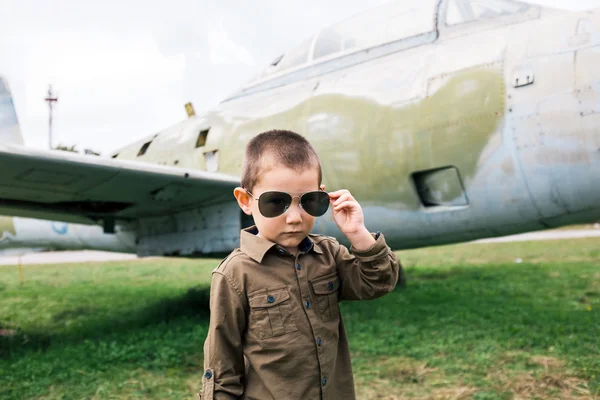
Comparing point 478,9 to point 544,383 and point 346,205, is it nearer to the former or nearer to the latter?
point 544,383

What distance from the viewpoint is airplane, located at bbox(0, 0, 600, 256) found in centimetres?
345

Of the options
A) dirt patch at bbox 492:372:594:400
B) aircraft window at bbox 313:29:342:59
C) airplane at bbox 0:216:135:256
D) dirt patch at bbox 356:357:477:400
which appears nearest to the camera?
dirt patch at bbox 492:372:594:400

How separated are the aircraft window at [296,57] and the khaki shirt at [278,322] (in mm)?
4039

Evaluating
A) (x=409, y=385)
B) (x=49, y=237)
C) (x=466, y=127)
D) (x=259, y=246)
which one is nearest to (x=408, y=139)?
(x=466, y=127)

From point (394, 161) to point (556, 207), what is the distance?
122cm

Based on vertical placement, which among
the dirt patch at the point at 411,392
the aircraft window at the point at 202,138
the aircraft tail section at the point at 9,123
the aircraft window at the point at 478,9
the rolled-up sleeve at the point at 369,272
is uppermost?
the aircraft window at the point at 478,9

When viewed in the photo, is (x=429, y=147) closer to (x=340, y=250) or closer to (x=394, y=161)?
(x=394, y=161)

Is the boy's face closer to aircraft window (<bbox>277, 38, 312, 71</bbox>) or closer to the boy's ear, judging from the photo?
the boy's ear

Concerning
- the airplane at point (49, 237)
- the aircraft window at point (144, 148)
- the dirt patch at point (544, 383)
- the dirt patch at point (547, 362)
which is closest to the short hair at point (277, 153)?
the dirt patch at point (544, 383)

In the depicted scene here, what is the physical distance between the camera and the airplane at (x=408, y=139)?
3.45m

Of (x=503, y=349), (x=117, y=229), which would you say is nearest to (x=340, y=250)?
(x=503, y=349)

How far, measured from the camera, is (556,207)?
11.7 feet

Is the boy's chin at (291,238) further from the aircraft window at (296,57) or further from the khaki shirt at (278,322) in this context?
the aircraft window at (296,57)

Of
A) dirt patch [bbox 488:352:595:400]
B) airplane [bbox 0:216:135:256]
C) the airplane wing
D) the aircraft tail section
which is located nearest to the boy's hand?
dirt patch [bbox 488:352:595:400]
